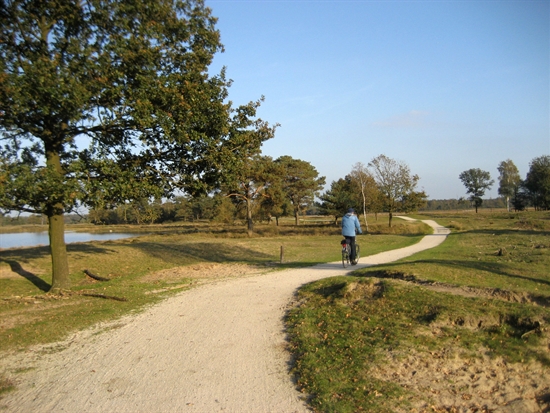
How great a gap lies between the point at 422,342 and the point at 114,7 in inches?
457

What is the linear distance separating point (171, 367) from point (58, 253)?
29.6 feet

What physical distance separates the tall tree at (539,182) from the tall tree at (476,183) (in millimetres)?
8798

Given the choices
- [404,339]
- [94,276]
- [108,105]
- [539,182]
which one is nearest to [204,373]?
[404,339]

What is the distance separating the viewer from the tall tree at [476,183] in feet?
292

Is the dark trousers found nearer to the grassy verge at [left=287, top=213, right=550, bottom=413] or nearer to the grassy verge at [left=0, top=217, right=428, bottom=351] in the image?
the grassy verge at [left=0, top=217, right=428, bottom=351]

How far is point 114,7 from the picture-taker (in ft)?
38.2

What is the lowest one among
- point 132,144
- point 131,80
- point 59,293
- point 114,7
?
point 59,293

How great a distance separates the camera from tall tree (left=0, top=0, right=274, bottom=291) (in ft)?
34.7

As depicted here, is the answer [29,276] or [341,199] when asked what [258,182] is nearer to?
[341,199]

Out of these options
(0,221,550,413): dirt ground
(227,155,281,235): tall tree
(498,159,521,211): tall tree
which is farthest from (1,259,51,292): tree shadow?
(498,159,521,211): tall tree

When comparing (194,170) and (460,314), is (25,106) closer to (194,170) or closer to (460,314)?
(194,170)

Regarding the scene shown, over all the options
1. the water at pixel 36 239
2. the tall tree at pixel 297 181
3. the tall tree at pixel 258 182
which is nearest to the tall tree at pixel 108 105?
the water at pixel 36 239

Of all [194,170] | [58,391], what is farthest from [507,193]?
[58,391]

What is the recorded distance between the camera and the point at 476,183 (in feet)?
294
